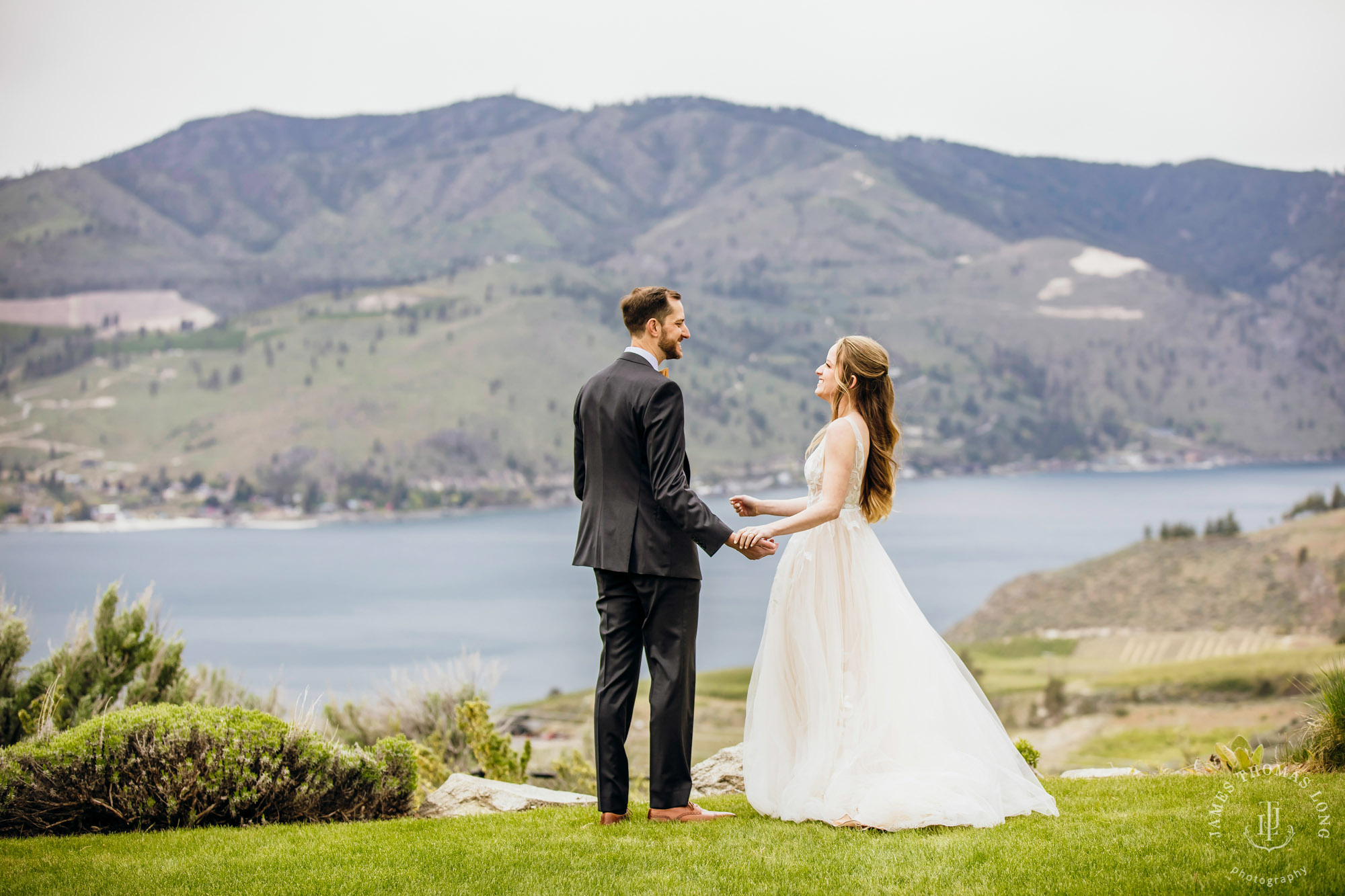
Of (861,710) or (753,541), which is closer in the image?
(861,710)

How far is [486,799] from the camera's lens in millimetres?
6160

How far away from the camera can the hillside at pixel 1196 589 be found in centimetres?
6844

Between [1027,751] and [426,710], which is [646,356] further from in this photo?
[426,710]

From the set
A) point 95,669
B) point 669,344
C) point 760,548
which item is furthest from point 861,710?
point 95,669

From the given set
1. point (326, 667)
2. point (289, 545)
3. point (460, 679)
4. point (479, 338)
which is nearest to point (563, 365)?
point (479, 338)

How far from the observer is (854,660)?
16.4 feet

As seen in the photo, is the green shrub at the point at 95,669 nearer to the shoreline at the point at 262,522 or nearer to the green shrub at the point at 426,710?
the green shrub at the point at 426,710

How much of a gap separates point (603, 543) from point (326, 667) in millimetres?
80722

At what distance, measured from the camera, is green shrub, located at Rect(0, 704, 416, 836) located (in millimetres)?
5121

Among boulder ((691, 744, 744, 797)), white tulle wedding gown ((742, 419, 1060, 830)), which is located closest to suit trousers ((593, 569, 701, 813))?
white tulle wedding gown ((742, 419, 1060, 830))

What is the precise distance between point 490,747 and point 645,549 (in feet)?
15.6

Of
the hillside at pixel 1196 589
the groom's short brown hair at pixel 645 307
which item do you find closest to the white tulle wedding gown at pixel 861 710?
the groom's short brown hair at pixel 645 307

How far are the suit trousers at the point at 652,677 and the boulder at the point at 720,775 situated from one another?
6.54 ft

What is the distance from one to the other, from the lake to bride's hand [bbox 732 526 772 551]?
193 ft
